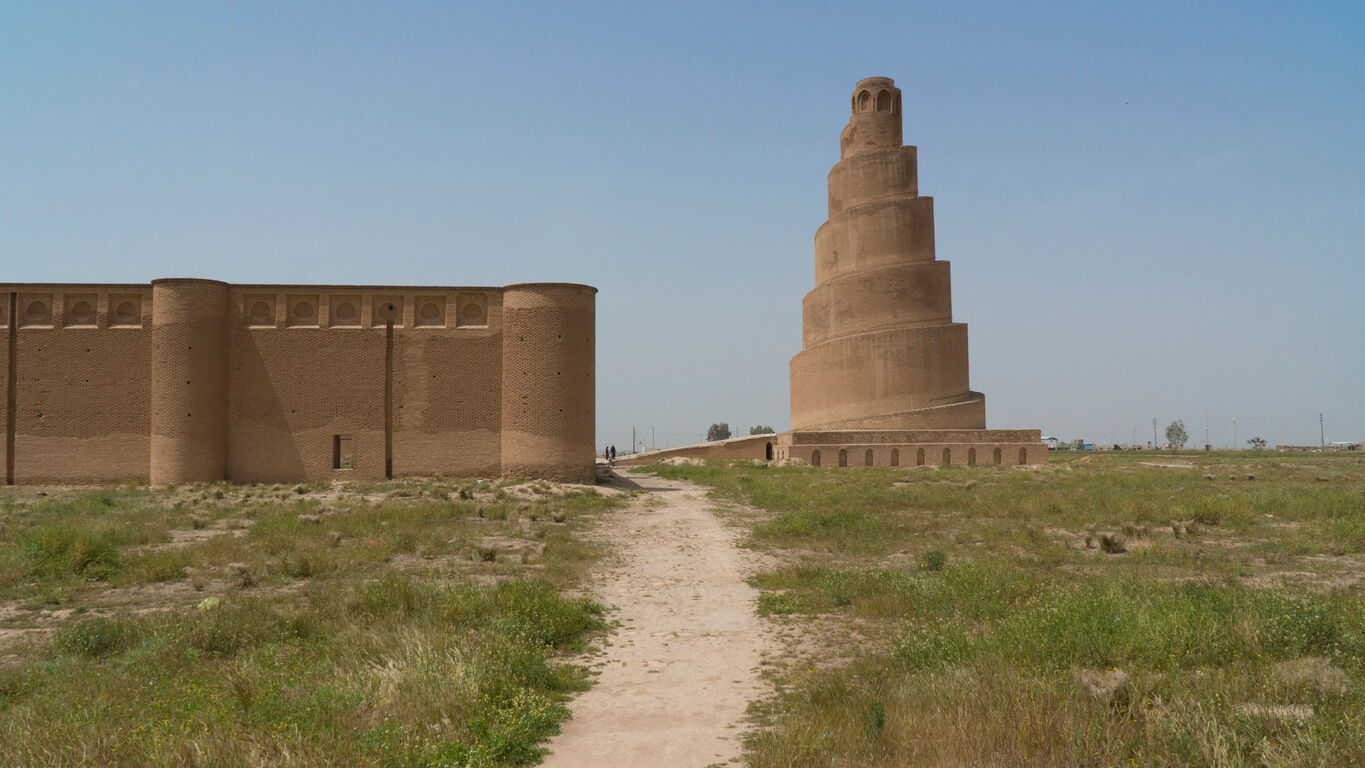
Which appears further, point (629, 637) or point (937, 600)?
point (937, 600)

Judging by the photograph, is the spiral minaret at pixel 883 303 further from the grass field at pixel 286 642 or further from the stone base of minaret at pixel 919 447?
the grass field at pixel 286 642

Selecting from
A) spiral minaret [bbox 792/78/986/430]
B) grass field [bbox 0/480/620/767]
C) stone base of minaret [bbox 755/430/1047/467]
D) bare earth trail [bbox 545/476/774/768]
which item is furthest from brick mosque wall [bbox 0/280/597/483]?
spiral minaret [bbox 792/78/986/430]

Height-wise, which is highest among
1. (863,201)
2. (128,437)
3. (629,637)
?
(863,201)

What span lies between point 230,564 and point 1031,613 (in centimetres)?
934

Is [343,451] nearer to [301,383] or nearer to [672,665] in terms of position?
[301,383]

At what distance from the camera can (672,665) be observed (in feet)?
21.3

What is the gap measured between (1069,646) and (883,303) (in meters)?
38.4

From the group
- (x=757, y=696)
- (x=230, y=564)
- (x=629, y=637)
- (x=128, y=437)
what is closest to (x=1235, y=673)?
(x=757, y=696)

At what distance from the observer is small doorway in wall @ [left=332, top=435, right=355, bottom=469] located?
2402 cm

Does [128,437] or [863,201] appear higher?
[863,201]

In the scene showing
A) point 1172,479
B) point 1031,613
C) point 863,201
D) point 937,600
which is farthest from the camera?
point 863,201

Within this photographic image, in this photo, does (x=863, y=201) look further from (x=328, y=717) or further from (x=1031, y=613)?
(x=328, y=717)

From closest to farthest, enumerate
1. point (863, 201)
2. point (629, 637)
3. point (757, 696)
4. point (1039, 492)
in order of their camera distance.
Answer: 1. point (757, 696)
2. point (629, 637)
3. point (1039, 492)
4. point (863, 201)

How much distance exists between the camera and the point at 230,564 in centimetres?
1047
